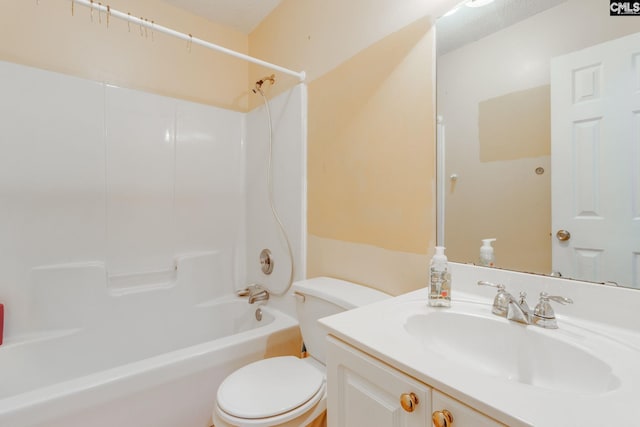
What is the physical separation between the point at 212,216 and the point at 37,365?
118 cm

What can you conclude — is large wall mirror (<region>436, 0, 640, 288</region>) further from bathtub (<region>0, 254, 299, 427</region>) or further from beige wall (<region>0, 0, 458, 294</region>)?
bathtub (<region>0, 254, 299, 427</region>)

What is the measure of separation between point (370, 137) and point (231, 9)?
1533mm

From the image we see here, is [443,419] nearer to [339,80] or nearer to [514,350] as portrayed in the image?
[514,350]

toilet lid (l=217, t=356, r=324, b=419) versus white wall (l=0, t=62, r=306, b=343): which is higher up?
white wall (l=0, t=62, r=306, b=343)

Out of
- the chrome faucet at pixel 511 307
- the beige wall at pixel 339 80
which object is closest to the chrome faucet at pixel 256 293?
the beige wall at pixel 339 80

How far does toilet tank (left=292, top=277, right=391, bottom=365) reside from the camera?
1.21 meters

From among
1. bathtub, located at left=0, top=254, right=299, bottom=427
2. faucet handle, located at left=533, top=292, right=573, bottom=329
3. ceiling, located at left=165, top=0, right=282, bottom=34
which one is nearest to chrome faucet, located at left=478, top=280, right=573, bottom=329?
faucet handle, located at left=533, top=292, right=573, bottom=329

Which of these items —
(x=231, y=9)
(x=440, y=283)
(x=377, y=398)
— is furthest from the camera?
(x=231, y=9)

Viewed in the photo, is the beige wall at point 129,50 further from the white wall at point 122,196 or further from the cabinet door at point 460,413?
the cabinet door at point 460,413

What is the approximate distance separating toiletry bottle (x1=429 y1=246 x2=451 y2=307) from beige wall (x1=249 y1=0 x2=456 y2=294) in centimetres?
18

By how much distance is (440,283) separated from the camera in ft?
2.99

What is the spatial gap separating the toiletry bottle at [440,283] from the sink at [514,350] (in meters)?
0.04

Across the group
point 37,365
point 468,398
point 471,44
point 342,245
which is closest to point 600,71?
point 471,44

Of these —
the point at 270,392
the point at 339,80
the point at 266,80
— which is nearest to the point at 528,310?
the point at 270,392
